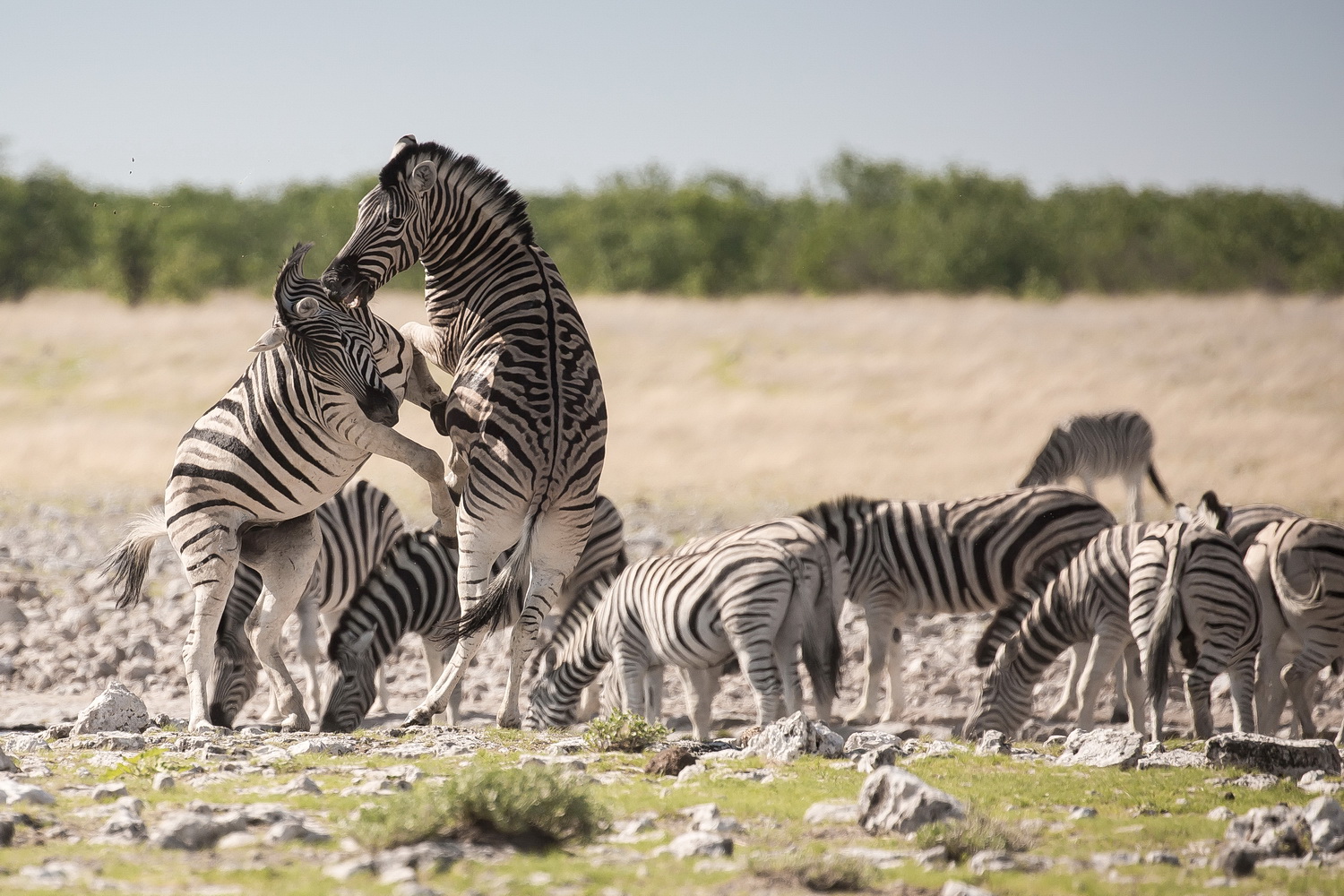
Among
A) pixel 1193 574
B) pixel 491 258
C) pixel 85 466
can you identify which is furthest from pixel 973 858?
pixel 85 466

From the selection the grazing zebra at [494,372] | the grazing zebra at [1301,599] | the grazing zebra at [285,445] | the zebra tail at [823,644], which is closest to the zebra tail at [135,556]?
the grazing zebra at [285,445]

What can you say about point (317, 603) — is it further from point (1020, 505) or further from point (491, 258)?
A: point (1020, 505)

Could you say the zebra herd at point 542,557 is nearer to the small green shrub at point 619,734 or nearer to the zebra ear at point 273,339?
the zebra ear at point 273,339

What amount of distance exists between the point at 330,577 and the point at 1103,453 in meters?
11.4

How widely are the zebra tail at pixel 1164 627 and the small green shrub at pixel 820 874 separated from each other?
4764 millimetres

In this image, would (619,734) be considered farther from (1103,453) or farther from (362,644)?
(1103,453)

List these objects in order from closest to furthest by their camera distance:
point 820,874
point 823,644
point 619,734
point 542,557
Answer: point 820,874 < point 619,734 < point 542,557 < point 823,644

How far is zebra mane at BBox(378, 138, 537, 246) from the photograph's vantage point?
748 cm

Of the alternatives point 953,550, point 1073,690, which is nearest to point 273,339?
point 953,550

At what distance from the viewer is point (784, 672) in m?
9.77

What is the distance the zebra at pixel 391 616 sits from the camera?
9641 millimetres

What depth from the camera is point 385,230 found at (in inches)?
290

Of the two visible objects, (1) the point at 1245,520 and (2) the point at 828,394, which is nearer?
(1) the point at 1245,520

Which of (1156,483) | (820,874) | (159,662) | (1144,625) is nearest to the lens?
(820,874)
